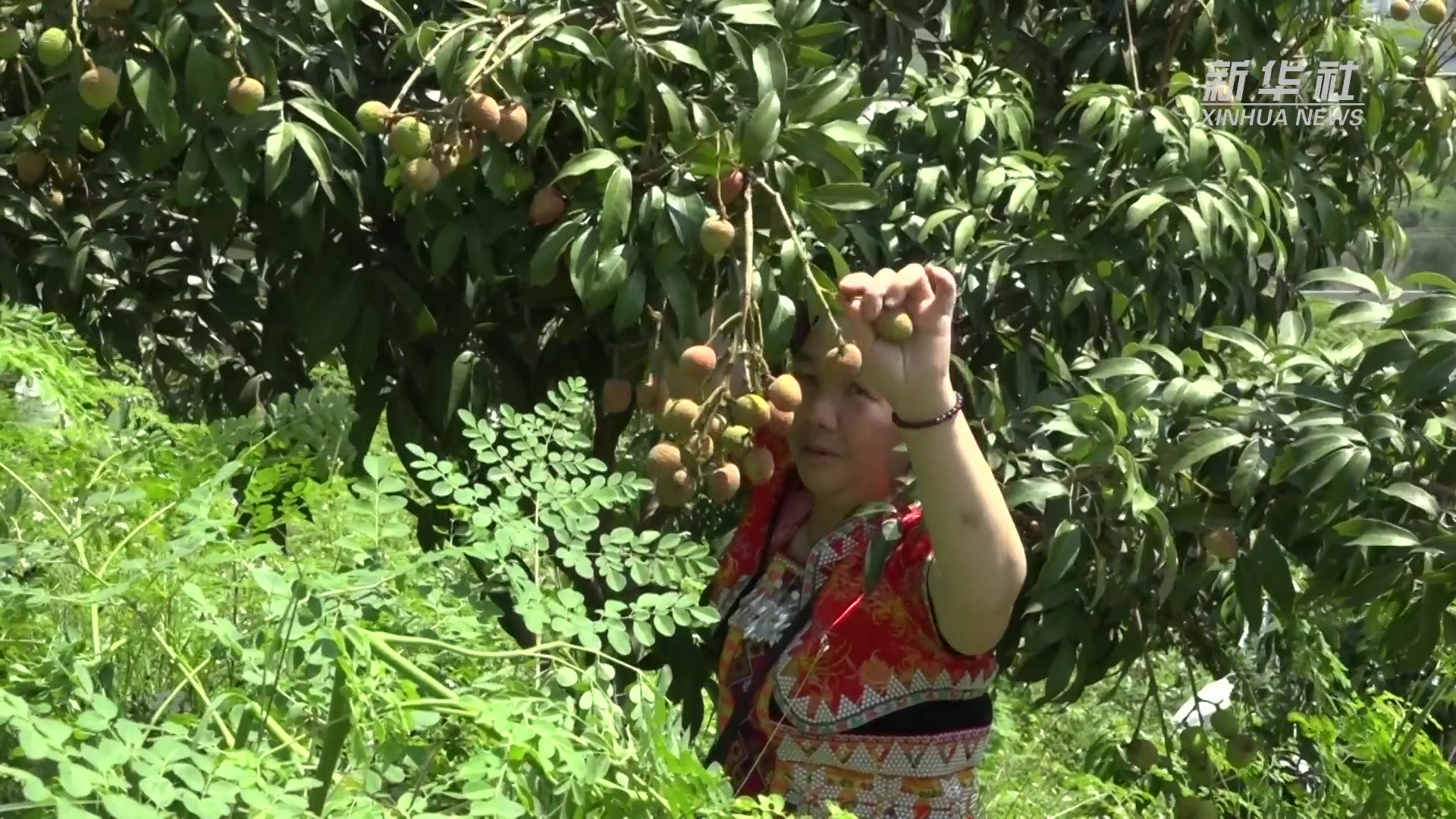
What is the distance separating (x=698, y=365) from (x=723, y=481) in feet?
0.34

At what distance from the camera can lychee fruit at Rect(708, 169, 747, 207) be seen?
5.17 feet

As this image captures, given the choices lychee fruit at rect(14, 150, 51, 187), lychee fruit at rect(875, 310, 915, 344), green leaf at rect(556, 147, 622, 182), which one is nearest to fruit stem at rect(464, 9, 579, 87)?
green leaf at rect(556, 147, 622, 182)

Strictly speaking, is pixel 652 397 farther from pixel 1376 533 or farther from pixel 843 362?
pixel 1376 533

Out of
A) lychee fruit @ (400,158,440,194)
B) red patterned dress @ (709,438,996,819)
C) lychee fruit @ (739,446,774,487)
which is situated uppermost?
lychee fruit @ (400,158,440,194)

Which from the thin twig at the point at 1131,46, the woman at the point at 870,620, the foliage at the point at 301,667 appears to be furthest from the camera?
the thin twig at the point at 1131,46

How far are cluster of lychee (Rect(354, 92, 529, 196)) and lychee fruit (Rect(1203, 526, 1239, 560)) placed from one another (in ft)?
2.62

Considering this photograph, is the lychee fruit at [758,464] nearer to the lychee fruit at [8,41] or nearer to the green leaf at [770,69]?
the green leaf at [770,69]

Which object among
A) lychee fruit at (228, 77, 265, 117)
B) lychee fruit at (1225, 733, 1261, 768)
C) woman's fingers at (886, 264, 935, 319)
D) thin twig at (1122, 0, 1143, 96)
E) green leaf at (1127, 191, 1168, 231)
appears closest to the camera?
woman's fingers at (886, 264, 935, 319)

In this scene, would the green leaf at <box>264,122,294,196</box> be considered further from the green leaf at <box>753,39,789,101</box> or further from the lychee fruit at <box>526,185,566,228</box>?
the green leaf at <box>753,39,789,101</box>

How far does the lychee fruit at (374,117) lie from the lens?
1594 mm

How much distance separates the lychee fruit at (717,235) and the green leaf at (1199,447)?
0.49 m

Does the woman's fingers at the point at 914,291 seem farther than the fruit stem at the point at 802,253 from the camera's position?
No

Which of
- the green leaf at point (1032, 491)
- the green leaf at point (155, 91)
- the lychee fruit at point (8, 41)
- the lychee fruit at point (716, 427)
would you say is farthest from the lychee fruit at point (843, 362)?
the lychee fruit at point (8, 41)

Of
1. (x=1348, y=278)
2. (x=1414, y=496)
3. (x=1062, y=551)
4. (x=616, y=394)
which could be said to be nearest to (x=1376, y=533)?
(x=1414, y=496)
